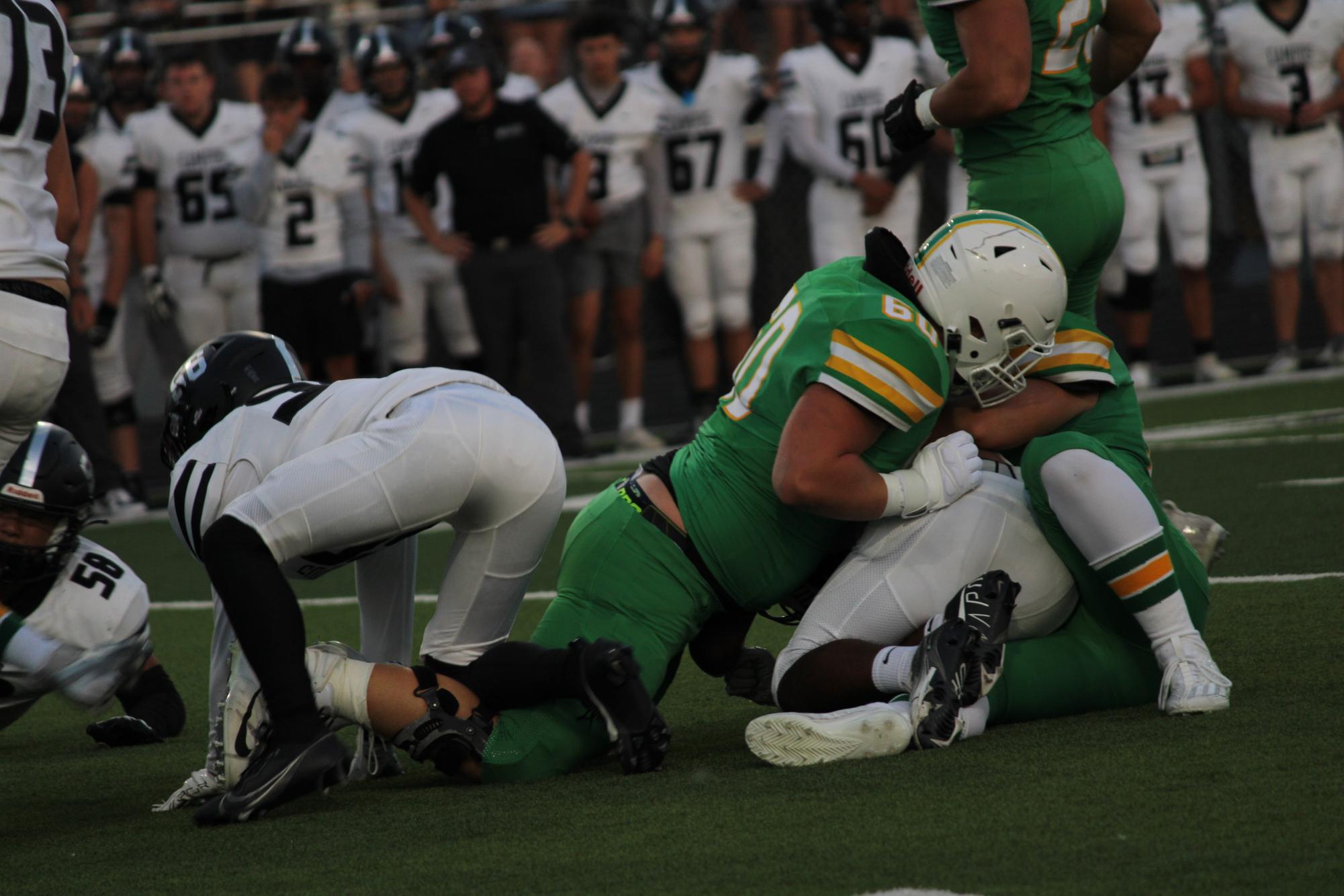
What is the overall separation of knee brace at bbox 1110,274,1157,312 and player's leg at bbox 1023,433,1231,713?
636 centimetres

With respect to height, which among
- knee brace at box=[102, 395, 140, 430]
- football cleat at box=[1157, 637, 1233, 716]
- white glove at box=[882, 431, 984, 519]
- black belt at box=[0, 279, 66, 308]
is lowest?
knee brace at box=[102, 395, 140, 430]

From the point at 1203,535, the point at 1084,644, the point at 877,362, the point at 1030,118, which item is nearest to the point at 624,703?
the point at 877,362

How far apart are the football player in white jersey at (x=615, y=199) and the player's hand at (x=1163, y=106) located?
8.26ft

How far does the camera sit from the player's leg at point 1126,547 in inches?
120

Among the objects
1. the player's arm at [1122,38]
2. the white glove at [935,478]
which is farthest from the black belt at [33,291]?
the player's arm at [1122,38]

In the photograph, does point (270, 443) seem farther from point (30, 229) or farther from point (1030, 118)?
point (1030, 118)

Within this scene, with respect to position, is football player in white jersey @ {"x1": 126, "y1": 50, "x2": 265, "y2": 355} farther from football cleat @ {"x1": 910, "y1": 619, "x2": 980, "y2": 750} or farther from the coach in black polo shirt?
football cleat @ {"x1": 910, "y1": 619, "x2": 980, "y2": 750}

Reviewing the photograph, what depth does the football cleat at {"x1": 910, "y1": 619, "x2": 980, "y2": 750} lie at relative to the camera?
115 inches

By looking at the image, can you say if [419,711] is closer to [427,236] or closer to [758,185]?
[427,236]

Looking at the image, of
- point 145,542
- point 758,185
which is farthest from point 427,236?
point 145,542

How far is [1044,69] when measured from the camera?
13.2 feet

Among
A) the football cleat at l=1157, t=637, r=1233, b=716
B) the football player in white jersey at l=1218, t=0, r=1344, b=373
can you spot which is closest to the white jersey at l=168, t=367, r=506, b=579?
the football cleat at l=1157, t=637, r=1233, b=716

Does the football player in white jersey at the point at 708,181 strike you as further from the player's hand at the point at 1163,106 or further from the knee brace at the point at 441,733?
the knee brace at the point at 441,733

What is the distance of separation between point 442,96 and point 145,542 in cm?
318
